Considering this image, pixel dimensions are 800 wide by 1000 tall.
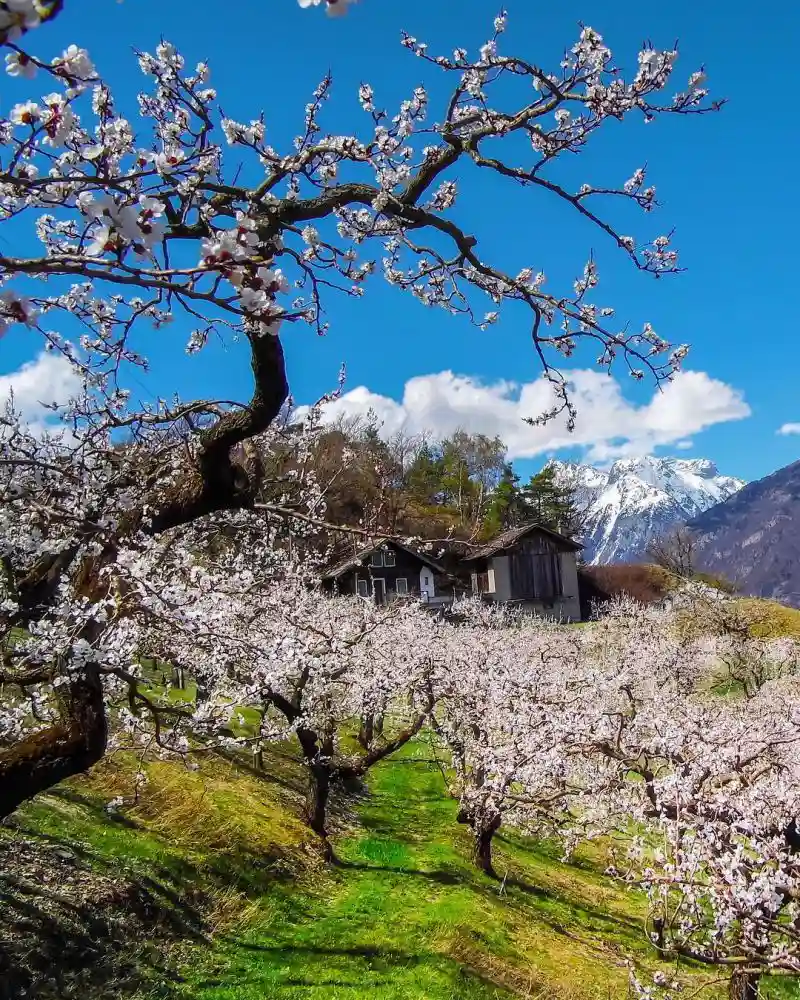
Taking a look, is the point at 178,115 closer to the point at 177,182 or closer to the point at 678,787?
the point at 177,182

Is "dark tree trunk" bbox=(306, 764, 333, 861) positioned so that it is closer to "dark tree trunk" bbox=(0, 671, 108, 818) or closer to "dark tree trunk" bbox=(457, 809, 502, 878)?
"dark tree trunk" bbox=(457, 809, 502, 878)

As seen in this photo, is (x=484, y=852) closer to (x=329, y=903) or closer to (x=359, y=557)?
(x=329, y=903)

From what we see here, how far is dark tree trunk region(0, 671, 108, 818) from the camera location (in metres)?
4.33

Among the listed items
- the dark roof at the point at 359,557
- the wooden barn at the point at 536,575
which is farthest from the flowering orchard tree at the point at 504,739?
the wooden barn at the point at 536,575

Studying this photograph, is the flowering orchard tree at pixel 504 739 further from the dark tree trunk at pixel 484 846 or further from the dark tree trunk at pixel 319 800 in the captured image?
the dark tree trunk at pixel 319 800

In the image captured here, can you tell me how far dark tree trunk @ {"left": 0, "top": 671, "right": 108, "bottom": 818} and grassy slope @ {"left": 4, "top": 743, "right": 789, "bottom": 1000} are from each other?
11.1 ft

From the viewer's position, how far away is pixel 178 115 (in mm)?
4465

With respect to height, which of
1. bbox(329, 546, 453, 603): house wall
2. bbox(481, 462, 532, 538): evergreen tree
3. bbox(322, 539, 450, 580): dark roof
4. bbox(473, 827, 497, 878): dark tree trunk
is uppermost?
bbox(481, 462, 532, 538): evergreen tree

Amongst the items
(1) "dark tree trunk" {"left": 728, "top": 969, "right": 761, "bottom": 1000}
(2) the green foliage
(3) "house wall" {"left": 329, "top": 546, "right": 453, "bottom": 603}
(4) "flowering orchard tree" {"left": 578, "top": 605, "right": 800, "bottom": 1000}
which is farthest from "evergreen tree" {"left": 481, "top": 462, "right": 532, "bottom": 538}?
(1) "dark tree trunk" {"left": 728, "top": 969, "right": 761, "bottom": 1000}

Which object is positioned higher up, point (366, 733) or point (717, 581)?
point (717, 581)

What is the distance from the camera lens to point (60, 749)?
14.4ft

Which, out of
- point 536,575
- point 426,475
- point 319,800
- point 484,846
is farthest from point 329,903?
point 426,475

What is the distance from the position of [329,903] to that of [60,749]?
628cm

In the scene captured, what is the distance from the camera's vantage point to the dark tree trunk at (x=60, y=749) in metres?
4.33
